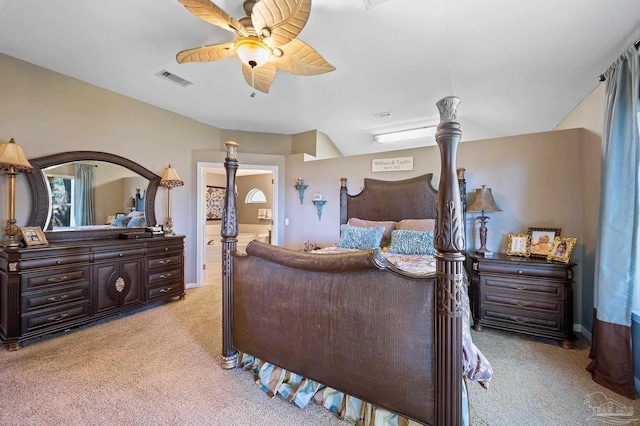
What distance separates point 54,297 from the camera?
271 centimetres

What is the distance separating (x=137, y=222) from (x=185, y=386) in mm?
2775

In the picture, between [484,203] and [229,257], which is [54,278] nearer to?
[229,257]

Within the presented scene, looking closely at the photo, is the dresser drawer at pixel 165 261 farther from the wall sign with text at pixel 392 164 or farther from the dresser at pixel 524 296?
the dresser at pixel 524 296

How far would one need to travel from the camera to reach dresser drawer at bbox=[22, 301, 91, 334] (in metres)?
2.55

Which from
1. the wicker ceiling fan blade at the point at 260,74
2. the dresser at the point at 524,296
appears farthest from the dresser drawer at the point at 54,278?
the dresser at the point at 524,296

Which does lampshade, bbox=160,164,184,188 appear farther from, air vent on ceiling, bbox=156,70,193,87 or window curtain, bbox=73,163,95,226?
air vent on ceiling, bbox=156,70,193,87

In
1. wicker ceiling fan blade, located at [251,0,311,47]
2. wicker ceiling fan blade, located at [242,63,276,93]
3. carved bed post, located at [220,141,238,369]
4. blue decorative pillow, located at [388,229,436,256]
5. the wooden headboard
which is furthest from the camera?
the wooden headboard

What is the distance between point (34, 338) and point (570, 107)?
6.59m

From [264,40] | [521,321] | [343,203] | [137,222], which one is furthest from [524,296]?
[137,222]

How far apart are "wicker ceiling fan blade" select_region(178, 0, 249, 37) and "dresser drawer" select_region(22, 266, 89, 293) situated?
9.17 ft

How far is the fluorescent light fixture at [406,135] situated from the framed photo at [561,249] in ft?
8.47

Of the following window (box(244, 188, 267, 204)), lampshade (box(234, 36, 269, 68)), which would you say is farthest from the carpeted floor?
window (box(244, 188, 267, 204))

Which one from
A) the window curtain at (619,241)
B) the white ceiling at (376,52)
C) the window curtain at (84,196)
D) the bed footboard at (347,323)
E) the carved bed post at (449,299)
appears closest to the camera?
the carved bed post at (449,299)

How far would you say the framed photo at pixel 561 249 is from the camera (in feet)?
8.70
